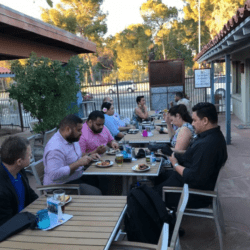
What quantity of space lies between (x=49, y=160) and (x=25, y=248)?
48.9 inches

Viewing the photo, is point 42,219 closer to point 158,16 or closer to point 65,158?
point 65,158

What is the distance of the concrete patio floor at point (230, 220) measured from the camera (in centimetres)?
284

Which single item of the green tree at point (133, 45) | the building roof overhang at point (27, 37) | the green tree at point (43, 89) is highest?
the green tree at point (133, 45)

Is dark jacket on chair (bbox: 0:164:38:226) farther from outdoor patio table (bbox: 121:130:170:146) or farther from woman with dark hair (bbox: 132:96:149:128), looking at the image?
woman with dark hair (bbox: 132:96:149:128)

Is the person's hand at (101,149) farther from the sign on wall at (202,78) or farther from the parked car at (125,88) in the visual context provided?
the parked car at (125,88)

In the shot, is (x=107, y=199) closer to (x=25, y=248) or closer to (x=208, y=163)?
(x=25, y=248)

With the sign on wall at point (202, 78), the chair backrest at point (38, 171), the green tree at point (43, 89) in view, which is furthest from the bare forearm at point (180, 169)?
the sign on wall at point (202, 78)

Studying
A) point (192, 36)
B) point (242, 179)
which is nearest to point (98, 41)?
point (192, 36)

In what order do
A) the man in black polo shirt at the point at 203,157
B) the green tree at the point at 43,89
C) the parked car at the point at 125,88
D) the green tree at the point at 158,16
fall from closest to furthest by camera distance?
the man in black polo shirt at the point at 203,157 → the green tree at the point at 43,89 → the parked car at the point at 125,88 → the green tree at the point at 158,16

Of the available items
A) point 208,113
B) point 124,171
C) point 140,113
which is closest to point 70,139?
point 124,171

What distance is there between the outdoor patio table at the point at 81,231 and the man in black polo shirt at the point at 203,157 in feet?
2.54

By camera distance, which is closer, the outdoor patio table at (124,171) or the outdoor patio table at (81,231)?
the outdoor patio table at (81,231)

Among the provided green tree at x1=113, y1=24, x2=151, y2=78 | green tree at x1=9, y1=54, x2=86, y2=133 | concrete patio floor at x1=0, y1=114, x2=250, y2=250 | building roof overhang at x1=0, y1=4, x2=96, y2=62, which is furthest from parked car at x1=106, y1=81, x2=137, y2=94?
concrete patio floor at x1=0, y1=114, x2=250, y2=250

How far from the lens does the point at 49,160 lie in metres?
2.84
